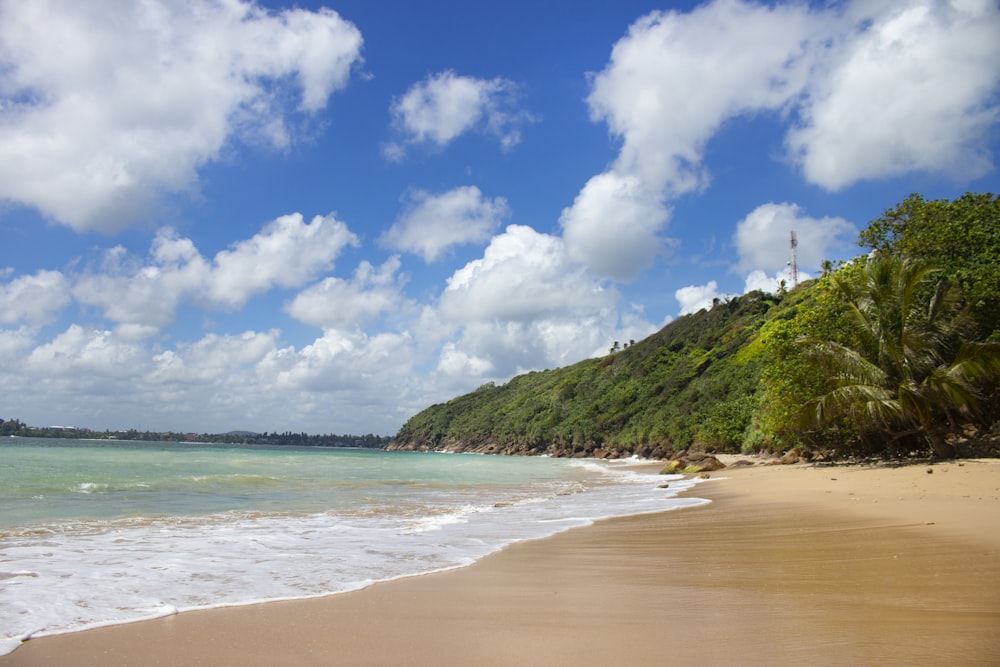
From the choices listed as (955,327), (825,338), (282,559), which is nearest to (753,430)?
(825,338)

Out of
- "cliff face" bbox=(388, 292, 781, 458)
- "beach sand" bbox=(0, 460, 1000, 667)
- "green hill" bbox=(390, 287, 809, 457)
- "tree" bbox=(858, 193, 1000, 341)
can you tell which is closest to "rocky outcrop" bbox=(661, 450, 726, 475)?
"green hill" bbox=(390, 287, 809, 457)

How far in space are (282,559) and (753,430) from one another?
31790 millimetres

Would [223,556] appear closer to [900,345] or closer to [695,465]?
[900,345]

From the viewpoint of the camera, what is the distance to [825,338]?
20.5 metres

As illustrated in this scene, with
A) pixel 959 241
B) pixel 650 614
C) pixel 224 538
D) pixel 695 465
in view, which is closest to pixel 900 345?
pixel 959 241

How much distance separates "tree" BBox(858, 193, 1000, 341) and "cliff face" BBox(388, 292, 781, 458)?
56.6 feet

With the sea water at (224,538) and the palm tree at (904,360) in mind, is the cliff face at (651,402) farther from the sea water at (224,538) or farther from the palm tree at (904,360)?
the sea water at (224,538)

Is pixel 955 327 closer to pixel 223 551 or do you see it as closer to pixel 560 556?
pixel 560 556

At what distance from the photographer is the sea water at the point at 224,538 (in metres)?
5.43

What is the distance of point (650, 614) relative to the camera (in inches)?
180

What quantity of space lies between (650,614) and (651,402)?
2615 inches

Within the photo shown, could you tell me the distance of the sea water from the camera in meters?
5.43

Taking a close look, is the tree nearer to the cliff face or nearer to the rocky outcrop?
the rocky outcrop

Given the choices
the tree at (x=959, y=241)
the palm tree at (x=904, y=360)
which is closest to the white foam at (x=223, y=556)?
the palm tree at (x=904, y=360)
